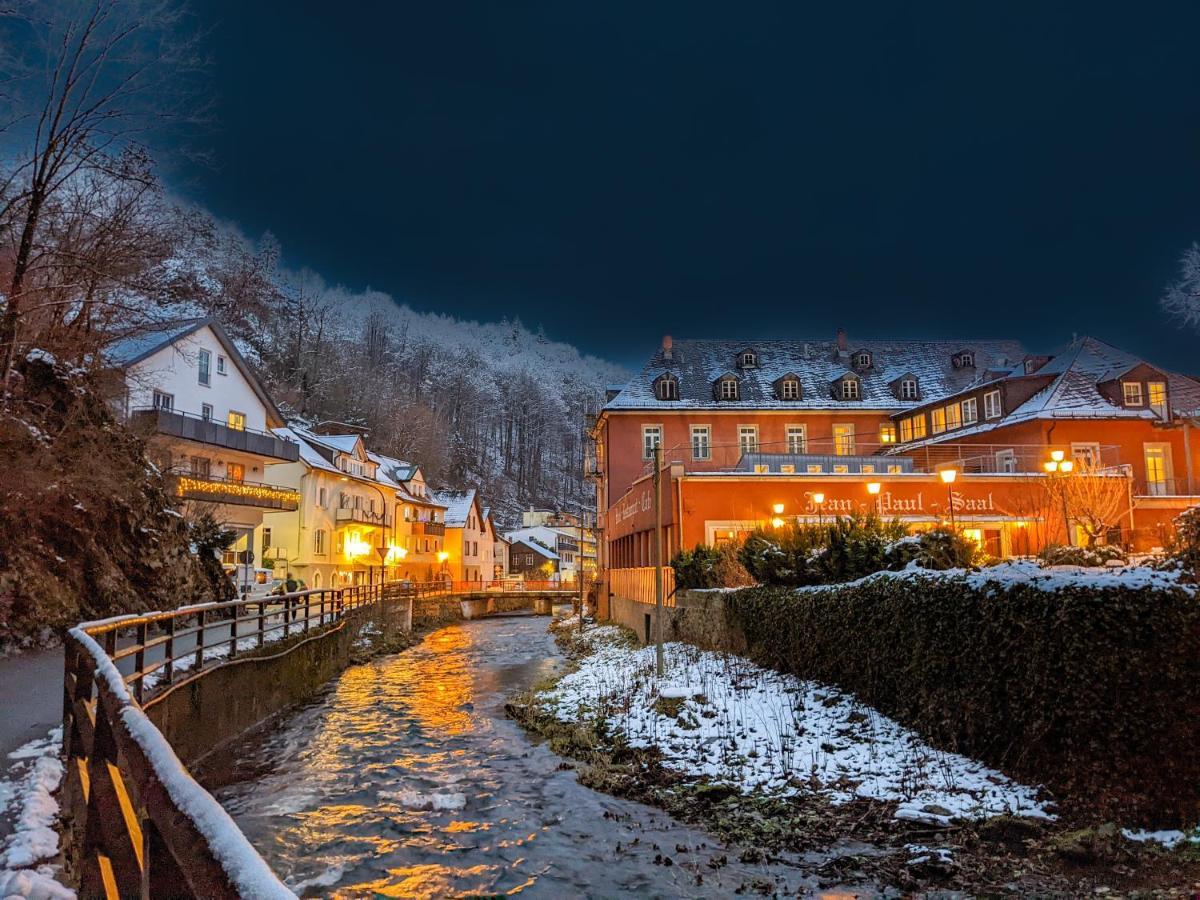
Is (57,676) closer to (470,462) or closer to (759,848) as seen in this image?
(759,848)

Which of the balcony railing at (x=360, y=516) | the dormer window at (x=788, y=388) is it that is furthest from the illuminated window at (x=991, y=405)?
the balcony railing at (x=360, y=516)

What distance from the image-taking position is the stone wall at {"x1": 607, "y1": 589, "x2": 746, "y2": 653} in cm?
1792

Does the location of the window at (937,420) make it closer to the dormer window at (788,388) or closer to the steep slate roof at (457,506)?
the dormer window at (788,388)

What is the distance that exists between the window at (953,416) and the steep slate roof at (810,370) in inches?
123

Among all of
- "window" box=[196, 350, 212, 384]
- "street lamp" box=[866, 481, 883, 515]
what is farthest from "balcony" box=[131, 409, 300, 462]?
"street lamp" box=[866, 481, 883, 515]

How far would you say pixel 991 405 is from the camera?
39875mm

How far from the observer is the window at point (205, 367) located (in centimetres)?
3956

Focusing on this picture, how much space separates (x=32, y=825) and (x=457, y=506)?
231 feet

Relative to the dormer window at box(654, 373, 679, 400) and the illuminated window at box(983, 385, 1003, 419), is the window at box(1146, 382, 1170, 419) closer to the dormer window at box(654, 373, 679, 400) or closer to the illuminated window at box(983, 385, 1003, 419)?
the illuminated window at box(983, 385, 1003, 419)

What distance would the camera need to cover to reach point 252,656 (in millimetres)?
14469

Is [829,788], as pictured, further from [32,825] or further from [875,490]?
[875,490]

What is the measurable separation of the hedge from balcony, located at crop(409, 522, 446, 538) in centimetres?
5495

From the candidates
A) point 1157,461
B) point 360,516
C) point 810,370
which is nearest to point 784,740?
point 1157,461

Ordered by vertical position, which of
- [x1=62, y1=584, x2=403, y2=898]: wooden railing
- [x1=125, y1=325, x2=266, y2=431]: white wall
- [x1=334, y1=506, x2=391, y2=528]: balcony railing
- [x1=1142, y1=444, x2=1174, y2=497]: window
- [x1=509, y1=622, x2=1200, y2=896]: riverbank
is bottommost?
[x1=509, y1=622, x2=1200, y2=896]: riverbank
